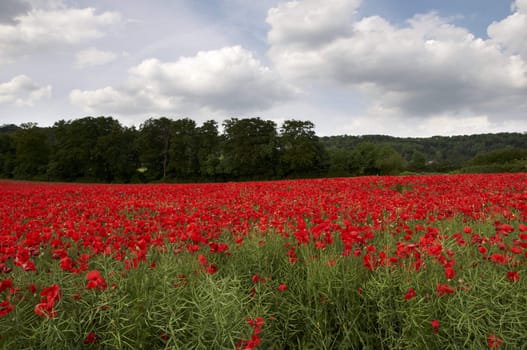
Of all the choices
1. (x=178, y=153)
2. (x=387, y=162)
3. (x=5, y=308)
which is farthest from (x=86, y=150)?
(x=5, y=308)

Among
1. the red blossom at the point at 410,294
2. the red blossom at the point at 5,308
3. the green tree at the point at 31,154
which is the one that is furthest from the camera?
the green tree at the point at 31,154

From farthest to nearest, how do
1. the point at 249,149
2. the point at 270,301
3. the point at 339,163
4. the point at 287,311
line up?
the point at 339,163, the point at 249,149, the point at 270,301, the point at 287,311

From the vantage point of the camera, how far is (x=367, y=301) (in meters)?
2.99

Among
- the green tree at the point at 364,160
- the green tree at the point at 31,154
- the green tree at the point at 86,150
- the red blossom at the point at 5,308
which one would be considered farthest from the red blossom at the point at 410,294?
the green tree at the point at 31,154

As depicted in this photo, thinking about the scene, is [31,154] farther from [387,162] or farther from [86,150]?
[387,162]

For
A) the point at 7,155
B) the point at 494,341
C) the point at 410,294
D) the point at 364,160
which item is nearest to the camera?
the point at 494,341

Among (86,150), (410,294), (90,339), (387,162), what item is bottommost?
(90,339)

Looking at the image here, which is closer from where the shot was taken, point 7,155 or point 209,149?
point 209,149

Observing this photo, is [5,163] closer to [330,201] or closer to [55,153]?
[55,153]

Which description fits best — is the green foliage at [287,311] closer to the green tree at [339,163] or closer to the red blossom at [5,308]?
the red blossom at [5,308]

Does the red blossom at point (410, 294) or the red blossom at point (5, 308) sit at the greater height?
the red blossom at point (5, 308)

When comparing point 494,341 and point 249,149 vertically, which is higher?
point 249,149

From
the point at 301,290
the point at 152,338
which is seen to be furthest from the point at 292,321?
the point at 152,338

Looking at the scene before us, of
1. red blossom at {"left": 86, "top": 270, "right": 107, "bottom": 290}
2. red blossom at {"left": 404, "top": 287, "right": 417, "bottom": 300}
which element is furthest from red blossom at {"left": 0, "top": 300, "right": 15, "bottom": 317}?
red blossom at {"left": 404, "top": 287, "right": 417, "bottom": 300}
